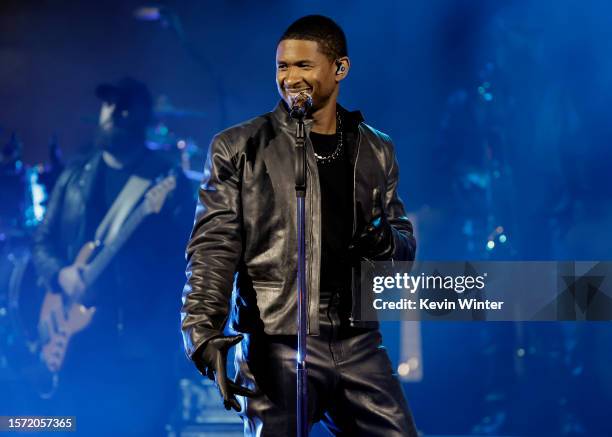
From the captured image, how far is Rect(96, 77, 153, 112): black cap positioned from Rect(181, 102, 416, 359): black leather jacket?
7.05 feet

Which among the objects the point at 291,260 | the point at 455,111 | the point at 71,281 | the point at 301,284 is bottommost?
the point at 301,284

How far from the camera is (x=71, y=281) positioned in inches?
170

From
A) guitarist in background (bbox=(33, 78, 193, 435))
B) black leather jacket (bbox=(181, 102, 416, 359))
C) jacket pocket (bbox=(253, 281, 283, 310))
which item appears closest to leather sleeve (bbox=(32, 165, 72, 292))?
guitarist in background (bbox=(33, 78, 193, 435))

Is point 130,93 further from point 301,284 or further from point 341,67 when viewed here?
point 301,284

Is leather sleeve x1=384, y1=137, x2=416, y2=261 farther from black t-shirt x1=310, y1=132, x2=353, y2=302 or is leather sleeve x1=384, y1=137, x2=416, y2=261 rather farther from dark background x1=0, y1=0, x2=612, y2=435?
dark background x1=0, y1=0, x2=612, y2=435

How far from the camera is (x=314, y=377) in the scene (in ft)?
7.04

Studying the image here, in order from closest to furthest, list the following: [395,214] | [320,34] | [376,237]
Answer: [376,237], [320,34], [395,214]

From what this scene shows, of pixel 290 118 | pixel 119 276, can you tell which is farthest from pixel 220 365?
pixel 119 276

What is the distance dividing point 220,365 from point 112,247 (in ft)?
8.28

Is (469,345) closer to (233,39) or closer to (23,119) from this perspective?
(233,39)

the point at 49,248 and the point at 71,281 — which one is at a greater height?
the point at 49,248

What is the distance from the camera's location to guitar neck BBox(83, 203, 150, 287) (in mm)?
4328

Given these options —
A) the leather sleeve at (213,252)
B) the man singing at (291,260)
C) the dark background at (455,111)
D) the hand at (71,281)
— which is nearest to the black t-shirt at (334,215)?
the man singing at (291,260)

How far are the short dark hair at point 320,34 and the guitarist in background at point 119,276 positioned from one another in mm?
2116
